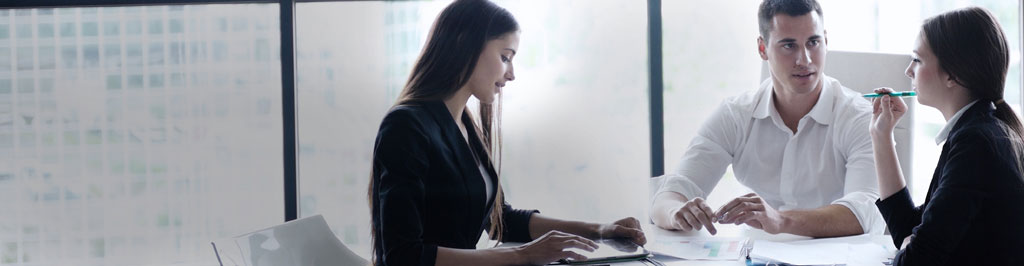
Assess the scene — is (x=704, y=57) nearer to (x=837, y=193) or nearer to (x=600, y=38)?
(x=600, y=38)

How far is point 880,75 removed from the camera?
281 centimetres

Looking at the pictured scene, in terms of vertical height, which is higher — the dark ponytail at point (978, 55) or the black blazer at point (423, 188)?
the dark ponytail at point (978, 55)

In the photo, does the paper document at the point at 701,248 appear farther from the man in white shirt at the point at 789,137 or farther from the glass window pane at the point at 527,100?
the glass window pane at the point at 527,100

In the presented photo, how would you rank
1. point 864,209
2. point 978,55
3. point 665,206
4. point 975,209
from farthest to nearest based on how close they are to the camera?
point 665,206 → point 864,209 → point 978,55 → point 975,209

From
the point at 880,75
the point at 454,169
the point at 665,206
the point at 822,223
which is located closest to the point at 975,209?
the point at 822,223

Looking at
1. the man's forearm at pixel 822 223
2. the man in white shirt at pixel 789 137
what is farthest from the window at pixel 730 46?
the man's forearm at pixel 822 223

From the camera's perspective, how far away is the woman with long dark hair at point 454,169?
5.56ft

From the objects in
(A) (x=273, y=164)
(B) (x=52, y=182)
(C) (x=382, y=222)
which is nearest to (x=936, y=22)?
(C) (x=382, y=222)

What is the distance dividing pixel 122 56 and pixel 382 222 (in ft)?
8.35

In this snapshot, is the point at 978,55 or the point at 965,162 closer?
the point at 965,162

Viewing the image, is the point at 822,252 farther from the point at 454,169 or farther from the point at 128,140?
the point at 128,140

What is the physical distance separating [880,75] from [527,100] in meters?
1.52

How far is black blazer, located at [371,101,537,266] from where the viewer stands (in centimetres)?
168

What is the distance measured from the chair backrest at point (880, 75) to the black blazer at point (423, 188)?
57.8 inches
